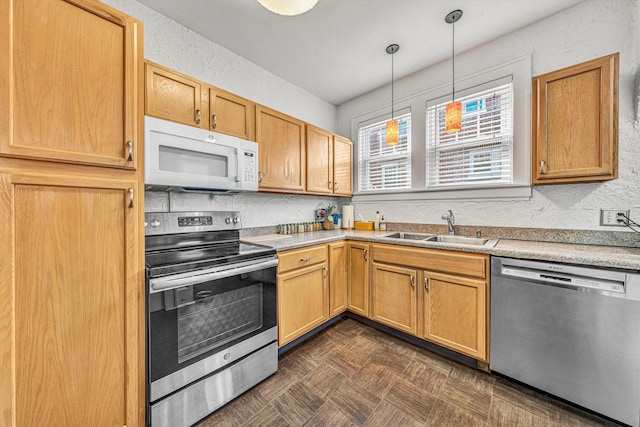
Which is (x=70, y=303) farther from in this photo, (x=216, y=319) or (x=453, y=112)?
(x=453, y=112)

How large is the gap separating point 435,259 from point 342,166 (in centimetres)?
164

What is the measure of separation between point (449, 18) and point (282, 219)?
7.69 ft

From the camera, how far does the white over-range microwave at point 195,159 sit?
56.4 inches

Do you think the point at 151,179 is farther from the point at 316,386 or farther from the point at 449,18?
the point at 449,18

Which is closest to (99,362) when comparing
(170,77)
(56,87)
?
(56,87)

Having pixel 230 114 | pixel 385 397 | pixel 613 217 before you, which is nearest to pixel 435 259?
pixel 385 397

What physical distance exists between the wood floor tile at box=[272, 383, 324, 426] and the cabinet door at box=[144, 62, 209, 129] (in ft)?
6.34

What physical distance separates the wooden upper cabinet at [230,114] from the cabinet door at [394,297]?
1685 millimetres

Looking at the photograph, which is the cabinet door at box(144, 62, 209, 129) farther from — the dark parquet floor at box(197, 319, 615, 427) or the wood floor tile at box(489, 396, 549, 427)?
the wood floor tile at box(489, 396, 549, 427)

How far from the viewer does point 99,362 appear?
43.9 inches

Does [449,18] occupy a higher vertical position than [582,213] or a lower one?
higher

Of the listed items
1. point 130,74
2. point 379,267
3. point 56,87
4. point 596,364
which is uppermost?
point 130,74

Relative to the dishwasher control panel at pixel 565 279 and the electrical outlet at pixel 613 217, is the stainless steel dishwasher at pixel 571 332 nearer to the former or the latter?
the dishwasher control panel at pixel 565 279

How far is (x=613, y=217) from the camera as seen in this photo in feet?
5.71
